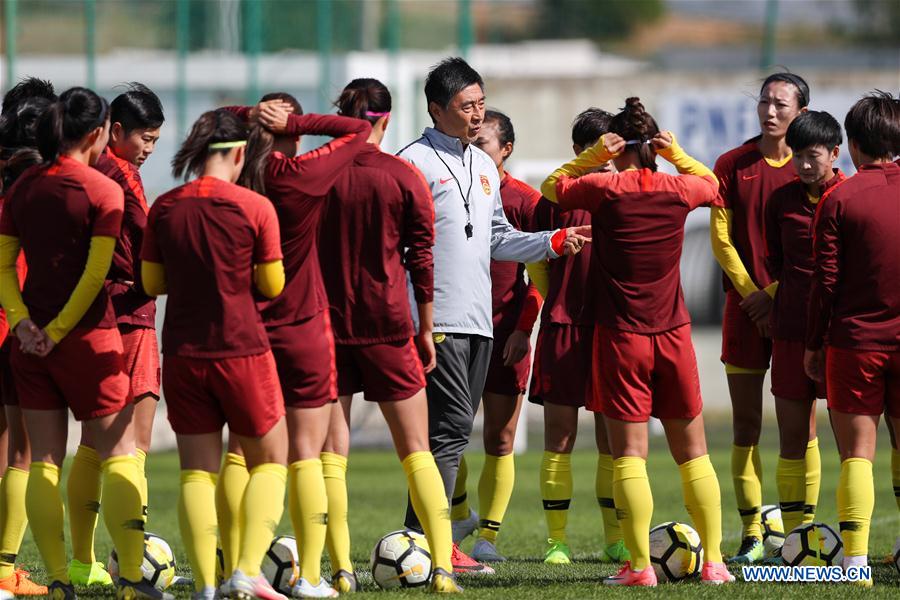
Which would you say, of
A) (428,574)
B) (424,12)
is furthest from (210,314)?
(424,12)

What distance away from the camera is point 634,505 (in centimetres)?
680

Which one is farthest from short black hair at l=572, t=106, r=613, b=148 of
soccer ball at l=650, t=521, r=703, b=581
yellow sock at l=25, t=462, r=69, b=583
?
yellow sock at l=25, t=462, r=69, b=583

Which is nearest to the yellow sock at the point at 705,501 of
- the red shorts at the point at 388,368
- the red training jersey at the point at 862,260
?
the red training jersey at the point at 862,260

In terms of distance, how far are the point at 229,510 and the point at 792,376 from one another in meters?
3.45

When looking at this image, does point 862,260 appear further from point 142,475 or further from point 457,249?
point 142,475

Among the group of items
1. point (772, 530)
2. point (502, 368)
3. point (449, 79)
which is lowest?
point (772, 530)

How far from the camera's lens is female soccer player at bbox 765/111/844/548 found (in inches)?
307

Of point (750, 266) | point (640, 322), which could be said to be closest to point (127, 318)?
point (640, 322)

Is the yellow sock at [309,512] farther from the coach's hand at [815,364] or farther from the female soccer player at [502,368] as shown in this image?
the coach's hand at [815,364]

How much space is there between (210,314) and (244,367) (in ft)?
0.87

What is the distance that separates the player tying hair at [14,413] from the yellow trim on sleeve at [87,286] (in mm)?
599

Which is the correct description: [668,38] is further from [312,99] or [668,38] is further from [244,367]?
[244,367]

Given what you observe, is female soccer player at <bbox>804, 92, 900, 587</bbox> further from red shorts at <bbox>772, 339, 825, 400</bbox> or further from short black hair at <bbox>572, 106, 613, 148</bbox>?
short black hair at <bbox>572, 106, 613, 148</bbox>

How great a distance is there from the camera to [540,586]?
704cm
